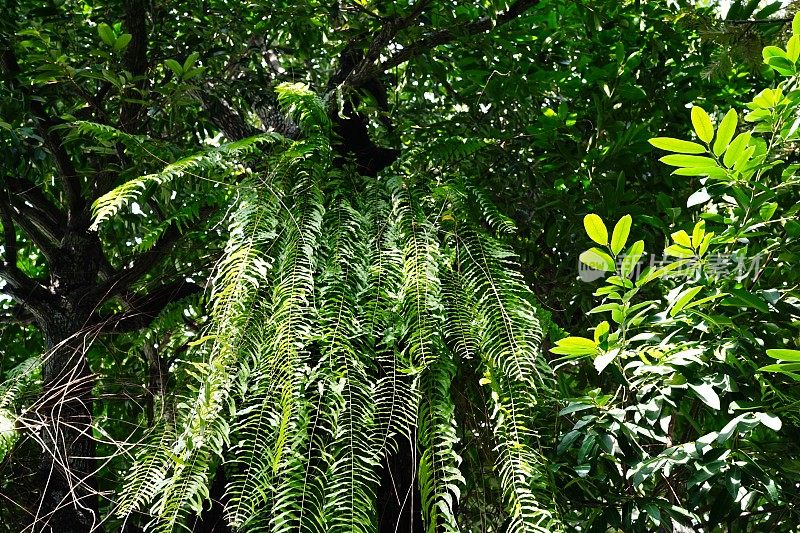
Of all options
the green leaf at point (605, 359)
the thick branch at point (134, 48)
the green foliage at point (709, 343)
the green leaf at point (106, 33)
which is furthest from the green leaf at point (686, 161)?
the thick branch at point (134, 48)

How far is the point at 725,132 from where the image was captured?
1.20 meters

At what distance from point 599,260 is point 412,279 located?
0.31 metres

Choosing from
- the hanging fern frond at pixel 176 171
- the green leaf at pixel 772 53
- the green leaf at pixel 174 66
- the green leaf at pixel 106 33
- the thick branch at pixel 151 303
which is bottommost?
the thick branch at pixel 151 303

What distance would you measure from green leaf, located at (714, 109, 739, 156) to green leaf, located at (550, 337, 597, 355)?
0.38m

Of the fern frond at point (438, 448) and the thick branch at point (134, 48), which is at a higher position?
the thick branch at point (134, 48)

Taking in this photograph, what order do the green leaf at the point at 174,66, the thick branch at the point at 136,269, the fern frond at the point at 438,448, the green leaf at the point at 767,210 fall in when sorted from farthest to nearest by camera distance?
1. the thick branch at the point at 136,269
2. the green leaf at the point at 174,66
3. the green leaf at the point at 767,210
4. the fern frond at the point at 438,448

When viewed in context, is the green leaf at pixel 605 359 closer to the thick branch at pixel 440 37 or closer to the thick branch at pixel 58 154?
the thick branch at pixel 440 37

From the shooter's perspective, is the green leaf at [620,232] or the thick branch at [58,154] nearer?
the green leaf at [620,232]

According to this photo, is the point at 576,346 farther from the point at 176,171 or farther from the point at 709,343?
the point at 176,171

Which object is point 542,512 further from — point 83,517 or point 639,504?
point 83,517

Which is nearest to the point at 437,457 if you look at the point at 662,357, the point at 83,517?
the point at 662,357

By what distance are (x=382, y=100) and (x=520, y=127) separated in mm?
494

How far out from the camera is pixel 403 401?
1170mm

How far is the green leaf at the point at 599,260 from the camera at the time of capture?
3.84 feet
